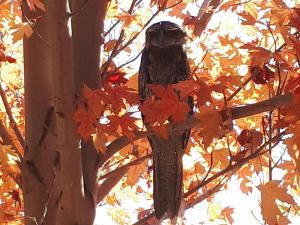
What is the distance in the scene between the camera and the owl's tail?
10.1 feet

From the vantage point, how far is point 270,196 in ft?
6.86

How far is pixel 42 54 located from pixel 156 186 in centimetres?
118

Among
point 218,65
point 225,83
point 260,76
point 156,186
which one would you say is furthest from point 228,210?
point 225,83

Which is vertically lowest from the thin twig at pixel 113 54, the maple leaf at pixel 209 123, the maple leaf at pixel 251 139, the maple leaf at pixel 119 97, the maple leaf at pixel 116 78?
the maple leaf at pixel 209 123

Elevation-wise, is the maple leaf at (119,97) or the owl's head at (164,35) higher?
the owl's head at (164,35)

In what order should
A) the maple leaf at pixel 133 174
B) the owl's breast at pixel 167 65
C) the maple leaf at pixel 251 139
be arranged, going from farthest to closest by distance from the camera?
the owl's breast at pixel 167 65
the maple leaf at pixel 133 174
the maple leaf at pixel 251 139

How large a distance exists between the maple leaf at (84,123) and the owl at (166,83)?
1.06 meters

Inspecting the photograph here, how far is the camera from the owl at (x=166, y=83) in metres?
3.14

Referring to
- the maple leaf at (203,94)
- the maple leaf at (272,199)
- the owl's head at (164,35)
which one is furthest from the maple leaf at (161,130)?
the owl's head at (164,35)

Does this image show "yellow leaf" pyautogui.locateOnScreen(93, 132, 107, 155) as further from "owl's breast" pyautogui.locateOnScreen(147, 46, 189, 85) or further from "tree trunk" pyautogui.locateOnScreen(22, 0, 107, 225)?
"owl's breast" pyautogui.locateOnScreen(147, 46, 189, 85)

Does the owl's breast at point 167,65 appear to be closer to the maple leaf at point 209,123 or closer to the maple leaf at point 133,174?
the maple leaf at point 133,174

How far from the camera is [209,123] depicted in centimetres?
209

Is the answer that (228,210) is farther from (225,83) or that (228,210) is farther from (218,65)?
(225,83)

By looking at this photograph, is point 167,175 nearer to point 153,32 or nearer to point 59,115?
point 153,32
